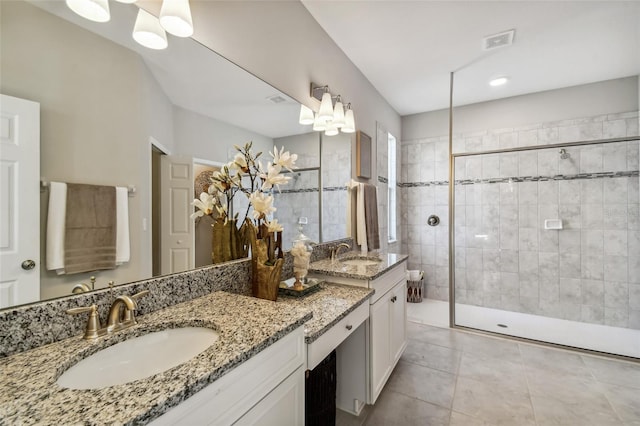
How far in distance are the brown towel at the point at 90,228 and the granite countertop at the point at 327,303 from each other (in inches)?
22.8

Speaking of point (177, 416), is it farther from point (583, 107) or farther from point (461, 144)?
point (583, 107)

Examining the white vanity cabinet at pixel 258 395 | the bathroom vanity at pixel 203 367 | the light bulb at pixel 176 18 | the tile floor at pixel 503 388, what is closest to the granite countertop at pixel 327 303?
the bathroom vanity at pixel 203 367

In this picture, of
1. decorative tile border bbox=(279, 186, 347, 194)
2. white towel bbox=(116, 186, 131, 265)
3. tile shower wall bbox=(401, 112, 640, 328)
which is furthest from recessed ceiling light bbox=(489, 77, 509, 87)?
white towel bbox=(116, 186, 131, 265)

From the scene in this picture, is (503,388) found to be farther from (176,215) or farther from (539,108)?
(539,108)

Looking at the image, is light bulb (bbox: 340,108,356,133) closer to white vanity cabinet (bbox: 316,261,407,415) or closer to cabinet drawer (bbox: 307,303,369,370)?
white vanity cabinet (bbox: 316,261,407,415)

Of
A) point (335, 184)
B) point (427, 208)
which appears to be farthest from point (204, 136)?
point (427, 208)

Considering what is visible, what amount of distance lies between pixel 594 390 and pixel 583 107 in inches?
109

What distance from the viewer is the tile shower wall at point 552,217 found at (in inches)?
108

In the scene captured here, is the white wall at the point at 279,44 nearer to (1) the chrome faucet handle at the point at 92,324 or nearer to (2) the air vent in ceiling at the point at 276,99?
(2) the air vent in ceiling at the point at 276,99

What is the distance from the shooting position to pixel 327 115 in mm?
1997

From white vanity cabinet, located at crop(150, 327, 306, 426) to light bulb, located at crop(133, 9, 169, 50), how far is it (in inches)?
43.8

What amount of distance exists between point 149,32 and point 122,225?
2.28 ft

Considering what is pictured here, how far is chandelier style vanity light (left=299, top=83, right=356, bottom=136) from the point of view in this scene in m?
1.99

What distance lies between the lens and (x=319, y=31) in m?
2.11
